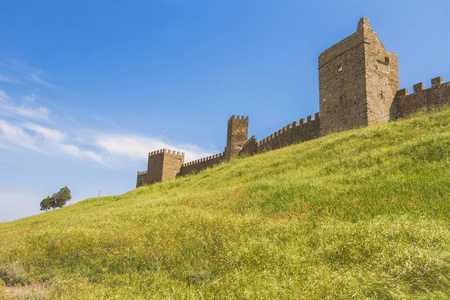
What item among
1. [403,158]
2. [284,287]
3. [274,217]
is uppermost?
[403,158]

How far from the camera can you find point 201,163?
39250 mm

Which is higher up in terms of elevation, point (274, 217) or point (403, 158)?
point (403, 158)

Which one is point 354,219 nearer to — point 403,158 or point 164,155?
point 403,158

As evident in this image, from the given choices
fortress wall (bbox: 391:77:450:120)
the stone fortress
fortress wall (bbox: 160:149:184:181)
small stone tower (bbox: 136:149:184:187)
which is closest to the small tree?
small stone tower (bbox: 136:149:184:187)

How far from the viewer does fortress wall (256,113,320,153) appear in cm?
2212

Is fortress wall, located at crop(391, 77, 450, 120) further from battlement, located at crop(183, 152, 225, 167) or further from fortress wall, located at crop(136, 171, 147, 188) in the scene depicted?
fortress wall, located at crop(136, 171, 147, 188)

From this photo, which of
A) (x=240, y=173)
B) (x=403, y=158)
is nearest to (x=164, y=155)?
(x=240, y=173)

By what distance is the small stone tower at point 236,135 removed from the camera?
3260 cm

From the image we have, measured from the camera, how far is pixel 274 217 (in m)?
5.80

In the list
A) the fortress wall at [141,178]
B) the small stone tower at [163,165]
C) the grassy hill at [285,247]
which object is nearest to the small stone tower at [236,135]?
the small stone tower at [163,165]

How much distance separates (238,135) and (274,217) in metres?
27.4

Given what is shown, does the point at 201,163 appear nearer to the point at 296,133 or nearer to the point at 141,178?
the point at 141,178

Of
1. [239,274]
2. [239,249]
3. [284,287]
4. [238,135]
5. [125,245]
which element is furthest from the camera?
[238,135]

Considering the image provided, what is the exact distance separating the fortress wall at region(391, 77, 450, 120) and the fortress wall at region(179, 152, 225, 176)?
67.0ft
